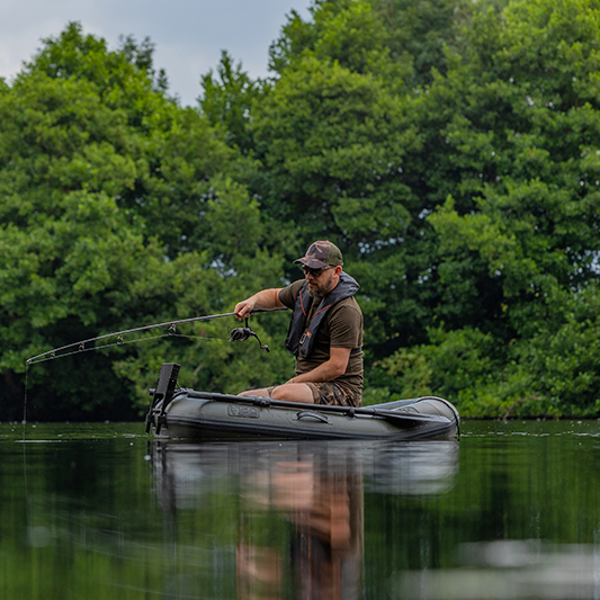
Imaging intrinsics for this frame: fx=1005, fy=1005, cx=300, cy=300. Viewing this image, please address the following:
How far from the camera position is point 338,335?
884cm

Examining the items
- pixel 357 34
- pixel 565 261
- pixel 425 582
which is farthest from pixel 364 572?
pixel 357 34

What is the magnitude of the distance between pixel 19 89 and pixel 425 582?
25736mm

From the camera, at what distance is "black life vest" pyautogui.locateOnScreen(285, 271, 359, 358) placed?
29.4 ft

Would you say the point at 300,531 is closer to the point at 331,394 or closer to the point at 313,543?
the point at 313,543

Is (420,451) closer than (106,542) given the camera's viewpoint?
No

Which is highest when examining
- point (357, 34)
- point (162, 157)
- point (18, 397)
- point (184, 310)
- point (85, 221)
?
point (357, 34)

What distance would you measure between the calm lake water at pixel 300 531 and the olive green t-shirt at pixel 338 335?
7.63 feet

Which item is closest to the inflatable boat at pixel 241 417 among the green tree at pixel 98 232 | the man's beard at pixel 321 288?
the man's beard at pixel 321 288

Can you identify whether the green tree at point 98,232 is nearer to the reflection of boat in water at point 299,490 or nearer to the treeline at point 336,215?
the treeline at point 336,215

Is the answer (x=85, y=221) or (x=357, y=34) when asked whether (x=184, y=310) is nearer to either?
(x=85, y=221)

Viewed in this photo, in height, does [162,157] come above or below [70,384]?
above

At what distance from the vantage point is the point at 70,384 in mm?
25938

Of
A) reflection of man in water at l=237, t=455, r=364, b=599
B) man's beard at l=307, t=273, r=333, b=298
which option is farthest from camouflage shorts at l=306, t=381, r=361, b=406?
reflection of man in water at l=237, t=455, r=364, b=599

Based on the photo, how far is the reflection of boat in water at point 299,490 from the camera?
110 inches
